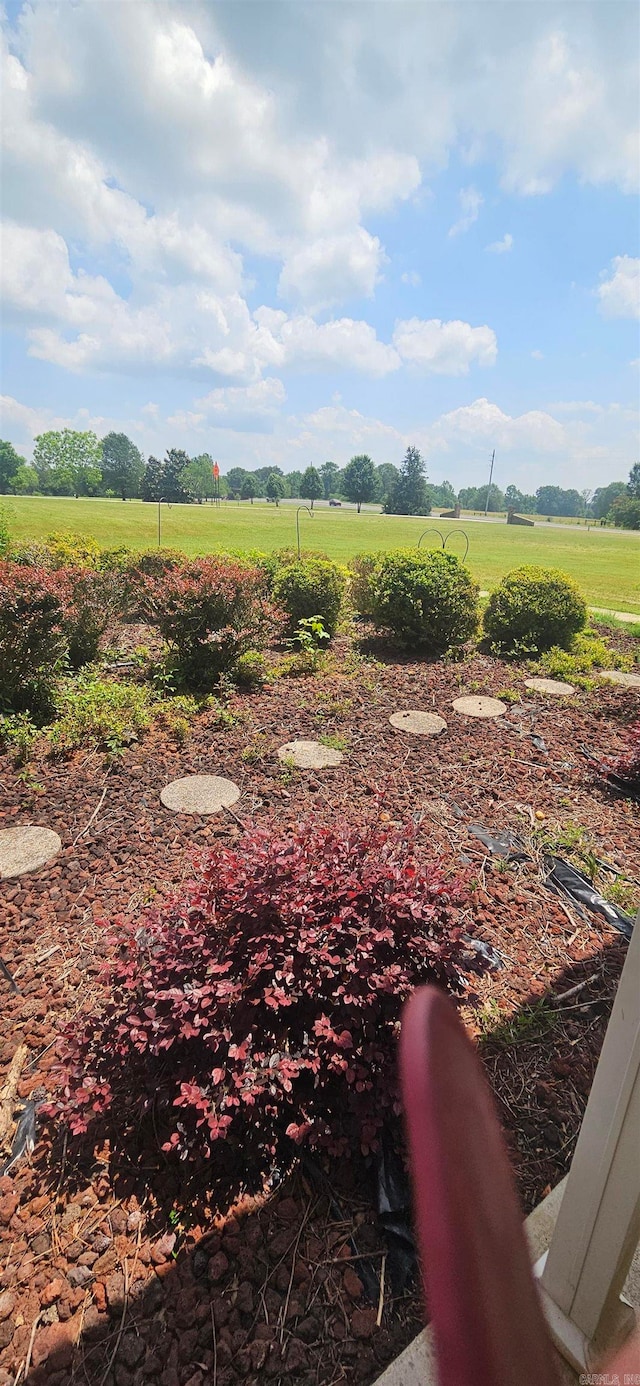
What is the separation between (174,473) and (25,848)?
62624mm

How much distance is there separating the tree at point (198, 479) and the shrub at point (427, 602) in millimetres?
55575

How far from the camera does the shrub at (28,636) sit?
4.84 m

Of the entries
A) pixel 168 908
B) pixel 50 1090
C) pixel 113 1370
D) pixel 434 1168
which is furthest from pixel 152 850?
pixel 434 1168

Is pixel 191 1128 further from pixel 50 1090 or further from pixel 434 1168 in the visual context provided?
pixel 434 1168

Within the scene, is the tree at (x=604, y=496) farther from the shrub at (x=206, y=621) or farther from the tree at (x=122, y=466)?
the shrub at (x=206, y=621)

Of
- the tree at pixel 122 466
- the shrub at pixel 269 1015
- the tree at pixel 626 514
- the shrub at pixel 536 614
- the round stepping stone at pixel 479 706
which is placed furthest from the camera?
the tree at pixel 122 466

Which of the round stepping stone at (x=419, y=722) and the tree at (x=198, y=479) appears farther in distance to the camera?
the tree at (x=198, y=479)

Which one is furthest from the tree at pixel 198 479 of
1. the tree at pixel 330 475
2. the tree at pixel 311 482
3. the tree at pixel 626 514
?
the tree at pixel 626 514

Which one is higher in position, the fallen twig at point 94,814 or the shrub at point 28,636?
the shrub at point 28,636

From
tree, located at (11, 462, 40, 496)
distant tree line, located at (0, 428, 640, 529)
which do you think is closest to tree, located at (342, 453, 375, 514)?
distant tree line, located at (0, 428, 640, 529)

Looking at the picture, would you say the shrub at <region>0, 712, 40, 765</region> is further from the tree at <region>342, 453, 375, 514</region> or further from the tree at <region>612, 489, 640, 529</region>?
the tree at <region>342, 453, 375, 514</region>

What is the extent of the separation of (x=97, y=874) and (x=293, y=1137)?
181cm

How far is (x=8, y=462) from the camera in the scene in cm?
6969

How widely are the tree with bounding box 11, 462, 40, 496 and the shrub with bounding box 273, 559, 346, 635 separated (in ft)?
217
